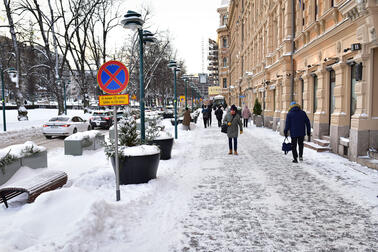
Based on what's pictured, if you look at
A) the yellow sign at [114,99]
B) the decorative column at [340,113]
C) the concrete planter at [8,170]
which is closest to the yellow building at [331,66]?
the decorative column at [340,113]

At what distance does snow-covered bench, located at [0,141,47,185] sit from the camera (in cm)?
612

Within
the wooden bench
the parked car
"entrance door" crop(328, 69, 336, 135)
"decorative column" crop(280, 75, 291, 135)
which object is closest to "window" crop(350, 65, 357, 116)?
"entrance door" crop(328, 69, 336, 135)

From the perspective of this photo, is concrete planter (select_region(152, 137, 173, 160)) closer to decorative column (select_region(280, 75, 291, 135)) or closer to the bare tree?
decorative column (select_region(280, 75, 291, 135))

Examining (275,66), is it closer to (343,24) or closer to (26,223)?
(343,24)

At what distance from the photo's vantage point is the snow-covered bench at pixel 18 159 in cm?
612

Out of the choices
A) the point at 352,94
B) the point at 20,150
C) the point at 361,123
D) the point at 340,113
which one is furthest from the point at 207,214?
the point at 352,94

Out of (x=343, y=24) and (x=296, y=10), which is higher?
(x=296, y=10)

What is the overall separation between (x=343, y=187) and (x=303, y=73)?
9.58m

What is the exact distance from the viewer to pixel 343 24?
32.6 feet

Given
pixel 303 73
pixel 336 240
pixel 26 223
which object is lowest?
pixel 336 240

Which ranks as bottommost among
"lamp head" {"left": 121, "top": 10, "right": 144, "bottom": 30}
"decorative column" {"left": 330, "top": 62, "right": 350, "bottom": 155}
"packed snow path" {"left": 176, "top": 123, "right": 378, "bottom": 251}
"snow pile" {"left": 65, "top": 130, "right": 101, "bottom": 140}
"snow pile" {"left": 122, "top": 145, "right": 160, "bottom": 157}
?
"packed snow path" {"left": 176, "top": 123, "right": 378, "bottom": 251}

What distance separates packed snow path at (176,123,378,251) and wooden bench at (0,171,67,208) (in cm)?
249

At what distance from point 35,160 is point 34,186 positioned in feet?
7.43

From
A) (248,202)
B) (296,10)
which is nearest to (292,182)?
(248,202)
